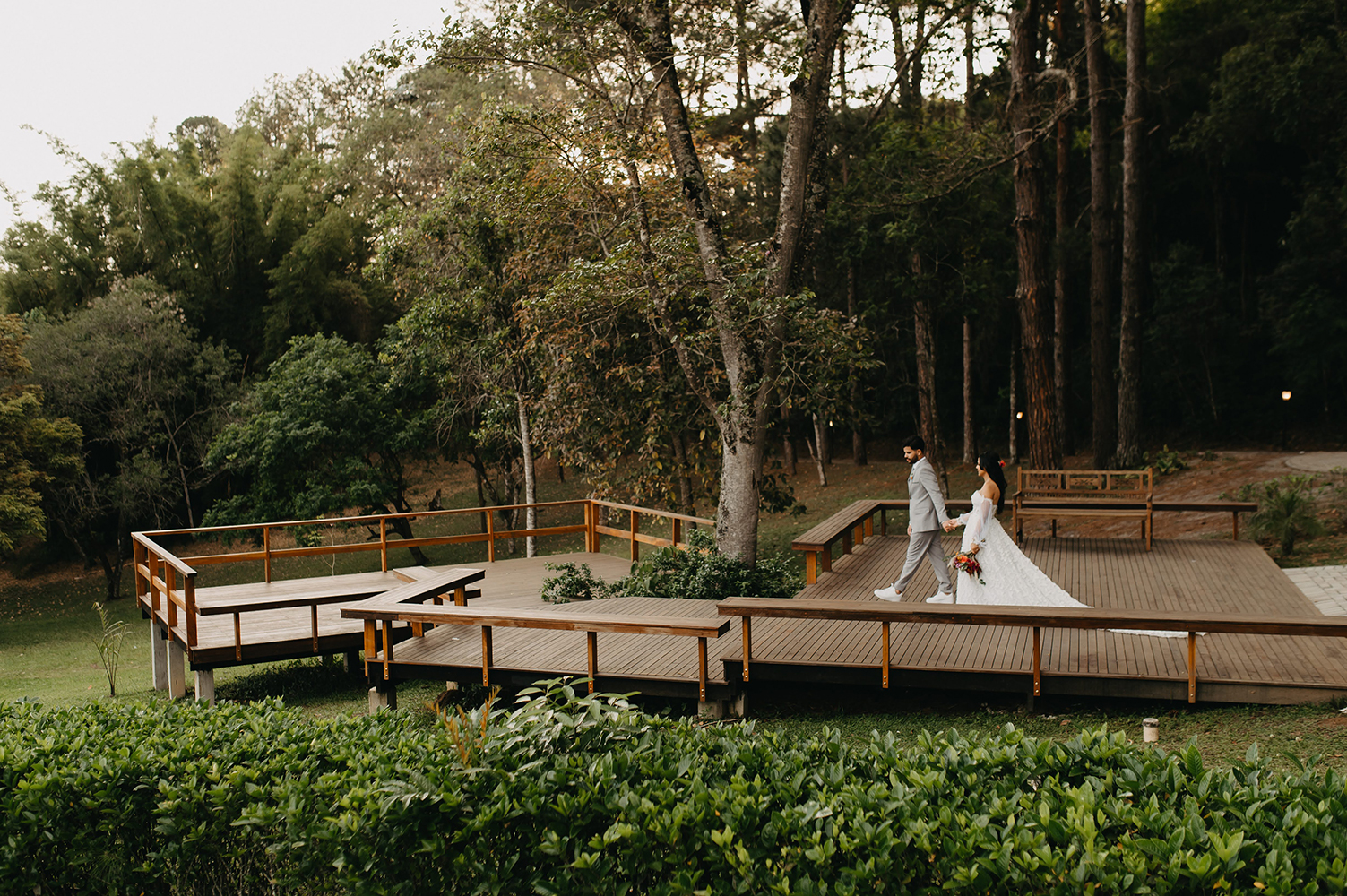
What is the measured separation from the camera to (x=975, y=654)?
21.3 feet

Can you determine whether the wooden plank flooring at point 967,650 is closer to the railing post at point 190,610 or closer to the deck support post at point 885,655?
the deck support post at point 885,655

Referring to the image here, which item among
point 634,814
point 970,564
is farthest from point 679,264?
point 634,814

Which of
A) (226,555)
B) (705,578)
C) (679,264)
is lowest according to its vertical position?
(705,578)

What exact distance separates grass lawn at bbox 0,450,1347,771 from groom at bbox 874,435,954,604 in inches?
63.5

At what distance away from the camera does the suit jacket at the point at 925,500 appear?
8.03 metres

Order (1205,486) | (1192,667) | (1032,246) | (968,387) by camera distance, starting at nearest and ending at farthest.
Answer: (1192,667) → (1032,246) → (1205,486) → (968,387)

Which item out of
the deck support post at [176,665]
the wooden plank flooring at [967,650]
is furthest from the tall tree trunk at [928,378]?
the deck support post at [176,665]

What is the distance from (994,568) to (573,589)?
473cm

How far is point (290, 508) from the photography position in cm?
2083

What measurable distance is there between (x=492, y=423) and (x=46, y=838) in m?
14.6

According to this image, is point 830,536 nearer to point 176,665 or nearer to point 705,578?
point 705,578

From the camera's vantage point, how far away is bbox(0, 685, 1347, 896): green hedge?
2.63m

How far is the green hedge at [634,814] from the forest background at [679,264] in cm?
760

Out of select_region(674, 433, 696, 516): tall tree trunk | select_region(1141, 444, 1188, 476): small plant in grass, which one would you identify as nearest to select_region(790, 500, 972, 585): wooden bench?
select_region(674, 433, 696, 516): tall tree trunk
